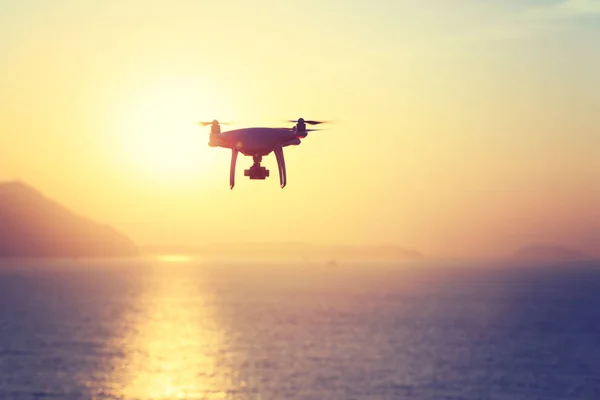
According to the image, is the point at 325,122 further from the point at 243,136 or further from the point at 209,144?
the point at 209,144

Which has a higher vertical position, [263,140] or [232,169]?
[263,140]

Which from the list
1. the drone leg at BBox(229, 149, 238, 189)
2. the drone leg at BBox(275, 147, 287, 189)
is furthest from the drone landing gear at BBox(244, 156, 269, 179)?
the drone leg at BBox(275, 147, 287, 189)

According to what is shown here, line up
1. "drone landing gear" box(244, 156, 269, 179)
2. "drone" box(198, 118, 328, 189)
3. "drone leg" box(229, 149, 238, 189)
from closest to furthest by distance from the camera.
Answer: "drone" box(198, 118, 328, 189), "drone leg" box(229, 149, 238, 189), "drone landing gear" box(244, 156, 269, 179)

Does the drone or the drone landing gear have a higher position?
the drone

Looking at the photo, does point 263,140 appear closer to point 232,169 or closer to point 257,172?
point 232,169

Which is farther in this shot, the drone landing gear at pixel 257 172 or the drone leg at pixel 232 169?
the drone landing gear at pixel 257 172

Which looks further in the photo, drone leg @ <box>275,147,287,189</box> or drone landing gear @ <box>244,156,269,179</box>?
drone landing gear @ <box>244,156,269,179</box>

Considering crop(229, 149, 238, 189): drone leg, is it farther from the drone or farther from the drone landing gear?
the drone landing gear

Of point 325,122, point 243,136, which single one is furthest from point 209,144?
point 325,122

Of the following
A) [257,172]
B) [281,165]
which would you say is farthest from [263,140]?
[257,172]

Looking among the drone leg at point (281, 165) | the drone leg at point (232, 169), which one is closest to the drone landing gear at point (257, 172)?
the drone leg at point (232, 169)

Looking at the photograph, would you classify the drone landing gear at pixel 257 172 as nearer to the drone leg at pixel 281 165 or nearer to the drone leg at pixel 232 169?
the drone leg at pixel 232 169
